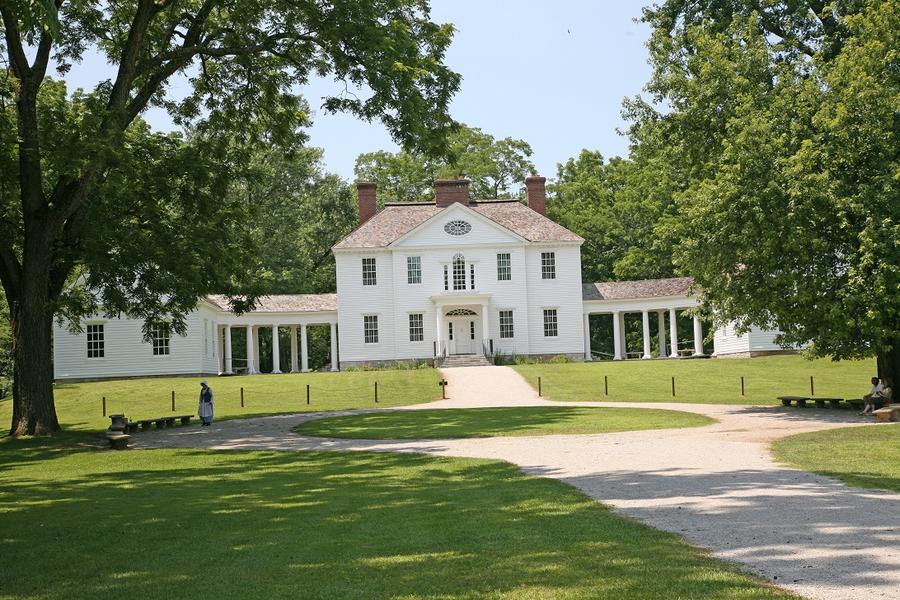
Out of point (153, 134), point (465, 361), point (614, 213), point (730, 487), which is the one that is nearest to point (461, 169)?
point (614, 213)

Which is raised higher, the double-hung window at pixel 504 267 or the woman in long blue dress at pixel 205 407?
the double-hung window at pixel 504 267

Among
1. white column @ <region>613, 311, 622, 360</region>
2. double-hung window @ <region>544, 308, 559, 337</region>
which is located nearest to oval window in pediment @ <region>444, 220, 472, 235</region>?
double-hung window @ <region>544, 308, 559, 337</region>

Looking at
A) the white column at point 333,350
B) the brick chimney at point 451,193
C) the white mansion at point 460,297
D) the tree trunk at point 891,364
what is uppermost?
the brick chimney at point 451,193

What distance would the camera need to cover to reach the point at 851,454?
14930 millimetres

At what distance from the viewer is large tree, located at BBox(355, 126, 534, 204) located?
6875 centimetres

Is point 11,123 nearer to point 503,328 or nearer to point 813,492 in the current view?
point 813,492

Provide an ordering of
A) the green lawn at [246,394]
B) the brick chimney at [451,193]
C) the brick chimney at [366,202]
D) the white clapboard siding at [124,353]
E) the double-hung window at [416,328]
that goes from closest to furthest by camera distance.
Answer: the green lawn at [246,394]
the white clapboard siding at [124,353]
the double-hung window at [416,328]
the brick chimney at [451,193]
the brick chimney at [366,202]

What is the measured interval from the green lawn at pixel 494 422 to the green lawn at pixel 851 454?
13.5 ft

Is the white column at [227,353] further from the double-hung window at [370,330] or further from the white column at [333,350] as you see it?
the double-hung window at [370,330]

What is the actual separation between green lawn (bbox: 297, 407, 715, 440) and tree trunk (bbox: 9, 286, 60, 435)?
6.24m

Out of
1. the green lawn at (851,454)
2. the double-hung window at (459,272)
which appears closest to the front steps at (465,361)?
the double-hung window at (459,272)

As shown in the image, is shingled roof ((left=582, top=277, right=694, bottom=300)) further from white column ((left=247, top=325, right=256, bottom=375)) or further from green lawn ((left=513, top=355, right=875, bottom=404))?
white column ((left=247, top=325, right=256, bottom=375))

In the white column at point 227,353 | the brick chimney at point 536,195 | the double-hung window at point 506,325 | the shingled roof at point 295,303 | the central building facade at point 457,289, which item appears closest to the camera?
the central building facade at point 457,289

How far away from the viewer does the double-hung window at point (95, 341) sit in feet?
149
